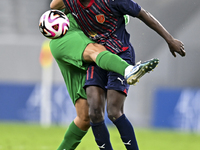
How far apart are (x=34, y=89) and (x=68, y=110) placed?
110cm

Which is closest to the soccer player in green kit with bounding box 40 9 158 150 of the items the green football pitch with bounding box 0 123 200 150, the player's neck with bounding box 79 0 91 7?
the player's neck with bounding box 79 0 91 7

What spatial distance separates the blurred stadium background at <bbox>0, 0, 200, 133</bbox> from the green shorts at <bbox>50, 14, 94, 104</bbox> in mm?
5140

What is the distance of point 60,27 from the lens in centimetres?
443

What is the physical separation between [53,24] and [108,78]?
758mm

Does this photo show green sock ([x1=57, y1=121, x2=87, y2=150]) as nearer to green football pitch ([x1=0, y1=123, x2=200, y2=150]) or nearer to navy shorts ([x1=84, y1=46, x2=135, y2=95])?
navy shorts ([x1=84, y1=46, x2=135, y2=95])

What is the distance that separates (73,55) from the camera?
473 centimetres

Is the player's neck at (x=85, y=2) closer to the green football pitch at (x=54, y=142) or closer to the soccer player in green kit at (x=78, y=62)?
the soccer player in green kit at (x=78, y=62)

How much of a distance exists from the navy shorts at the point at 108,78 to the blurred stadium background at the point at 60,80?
5503 millimetres

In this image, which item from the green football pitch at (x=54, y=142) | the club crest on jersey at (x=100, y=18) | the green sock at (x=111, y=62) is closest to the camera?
the green sock at (x=111, y=62)

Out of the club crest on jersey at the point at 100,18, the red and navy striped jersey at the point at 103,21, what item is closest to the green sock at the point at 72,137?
the red and navy striped jersey at the point at 103,21

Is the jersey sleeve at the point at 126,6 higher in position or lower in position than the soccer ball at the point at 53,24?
higher

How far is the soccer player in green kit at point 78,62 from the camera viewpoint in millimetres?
4262

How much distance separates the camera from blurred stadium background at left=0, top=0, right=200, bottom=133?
432 inches

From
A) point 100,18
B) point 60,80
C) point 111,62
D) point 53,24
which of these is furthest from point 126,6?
point 60,80
